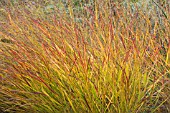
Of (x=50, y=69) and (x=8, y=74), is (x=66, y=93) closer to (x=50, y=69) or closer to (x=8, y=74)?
(x=50, y=69)

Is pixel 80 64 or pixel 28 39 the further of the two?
pixel 28 39

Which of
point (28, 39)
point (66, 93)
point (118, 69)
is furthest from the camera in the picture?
point (28, 39)

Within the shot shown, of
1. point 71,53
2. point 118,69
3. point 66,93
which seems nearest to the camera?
point 66,93

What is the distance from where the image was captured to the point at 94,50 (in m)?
2.84

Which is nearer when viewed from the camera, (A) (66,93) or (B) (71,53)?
(A) (66,93)

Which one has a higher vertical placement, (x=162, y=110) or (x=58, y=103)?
(x=58, y=103)

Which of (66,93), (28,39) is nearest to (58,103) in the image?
(66,93)

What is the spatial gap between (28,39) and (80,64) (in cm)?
71

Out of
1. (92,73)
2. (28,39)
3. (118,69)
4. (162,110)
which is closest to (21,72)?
(28,39)

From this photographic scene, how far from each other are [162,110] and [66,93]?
0.91m

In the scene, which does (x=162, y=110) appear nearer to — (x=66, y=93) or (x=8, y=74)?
(x=66, y=93)

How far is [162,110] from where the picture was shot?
9.37 feet

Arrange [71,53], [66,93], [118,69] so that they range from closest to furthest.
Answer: [66,93], [118,69], [71,53]

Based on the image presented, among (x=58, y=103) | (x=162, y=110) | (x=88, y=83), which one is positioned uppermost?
(x=88, y=83)
